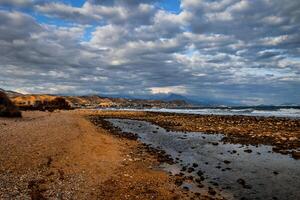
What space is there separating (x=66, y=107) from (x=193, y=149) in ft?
337

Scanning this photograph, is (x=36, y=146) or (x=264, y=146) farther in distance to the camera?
(x=264, y=146)

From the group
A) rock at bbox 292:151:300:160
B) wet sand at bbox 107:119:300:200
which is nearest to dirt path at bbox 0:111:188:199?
wet sand at bbox 107:119:300:200

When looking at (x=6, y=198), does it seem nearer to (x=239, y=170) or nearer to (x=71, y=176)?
(x=71, y=176)

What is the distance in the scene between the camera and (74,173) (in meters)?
17.9

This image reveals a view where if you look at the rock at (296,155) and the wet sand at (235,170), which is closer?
the wet sand at (235,170)

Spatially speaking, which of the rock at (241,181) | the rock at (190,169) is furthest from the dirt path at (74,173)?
the rock at (241,181)

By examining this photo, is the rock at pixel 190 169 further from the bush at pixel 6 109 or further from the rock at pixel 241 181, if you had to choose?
the bush at pixel 6 109

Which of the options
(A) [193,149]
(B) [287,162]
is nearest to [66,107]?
(A) [193,149]

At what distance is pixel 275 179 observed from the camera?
62.4ft

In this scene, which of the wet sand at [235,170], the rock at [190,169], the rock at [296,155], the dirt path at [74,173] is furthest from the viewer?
the rock at [296,155]

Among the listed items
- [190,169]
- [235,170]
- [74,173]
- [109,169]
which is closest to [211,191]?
[190,169]

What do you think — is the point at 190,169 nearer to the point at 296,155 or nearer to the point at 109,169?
the point at 109,169

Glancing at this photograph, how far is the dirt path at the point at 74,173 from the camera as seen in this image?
1471 centimetres

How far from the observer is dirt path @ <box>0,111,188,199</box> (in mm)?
14712
